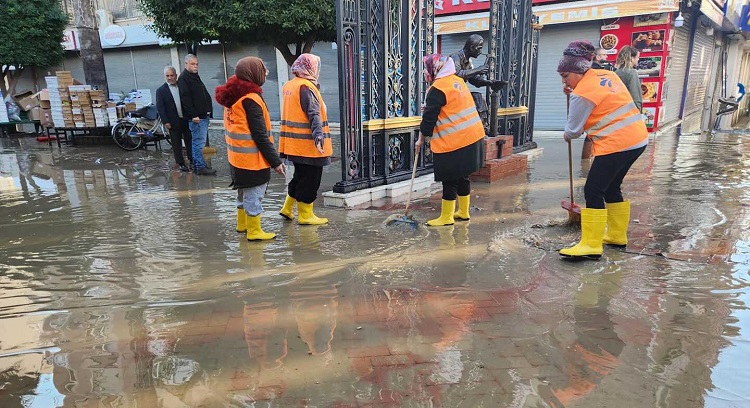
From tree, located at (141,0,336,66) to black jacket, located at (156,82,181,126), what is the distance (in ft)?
7.45

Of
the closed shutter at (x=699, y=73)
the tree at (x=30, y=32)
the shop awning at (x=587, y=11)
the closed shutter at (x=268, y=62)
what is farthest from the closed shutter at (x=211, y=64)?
the closed shutter at (x=699, y=73)

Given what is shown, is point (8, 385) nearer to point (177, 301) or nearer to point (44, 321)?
point (44, 321)

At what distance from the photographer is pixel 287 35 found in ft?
33.6

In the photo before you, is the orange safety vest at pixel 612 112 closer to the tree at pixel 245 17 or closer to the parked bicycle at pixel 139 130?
the tree at pixel 245 17

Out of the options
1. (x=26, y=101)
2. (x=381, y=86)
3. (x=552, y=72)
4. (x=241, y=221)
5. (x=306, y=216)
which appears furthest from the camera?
(x=26, y=101)

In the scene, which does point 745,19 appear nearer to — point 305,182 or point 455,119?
point 455,119

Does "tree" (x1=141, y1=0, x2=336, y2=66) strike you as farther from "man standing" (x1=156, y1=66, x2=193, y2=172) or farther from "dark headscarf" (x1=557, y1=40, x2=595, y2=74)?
"dark headscarf" (x1=557, y1=40, x2=595, y2=74)

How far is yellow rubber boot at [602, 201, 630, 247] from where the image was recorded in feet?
14.0

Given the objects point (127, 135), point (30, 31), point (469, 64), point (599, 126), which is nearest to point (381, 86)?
point (469, 64)

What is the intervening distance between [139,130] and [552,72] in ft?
36.2

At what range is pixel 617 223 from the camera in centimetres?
429

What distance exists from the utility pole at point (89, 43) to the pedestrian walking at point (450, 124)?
431 inches

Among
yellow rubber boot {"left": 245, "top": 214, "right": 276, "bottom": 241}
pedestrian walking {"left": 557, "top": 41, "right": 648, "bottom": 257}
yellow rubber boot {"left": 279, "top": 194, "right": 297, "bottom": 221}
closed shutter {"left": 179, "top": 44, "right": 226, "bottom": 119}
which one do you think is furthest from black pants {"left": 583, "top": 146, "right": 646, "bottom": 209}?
closed shutter {"left": 179, "top": 44, "right": 226, "bottom": 119}

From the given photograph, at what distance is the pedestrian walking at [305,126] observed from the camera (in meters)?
4.79
